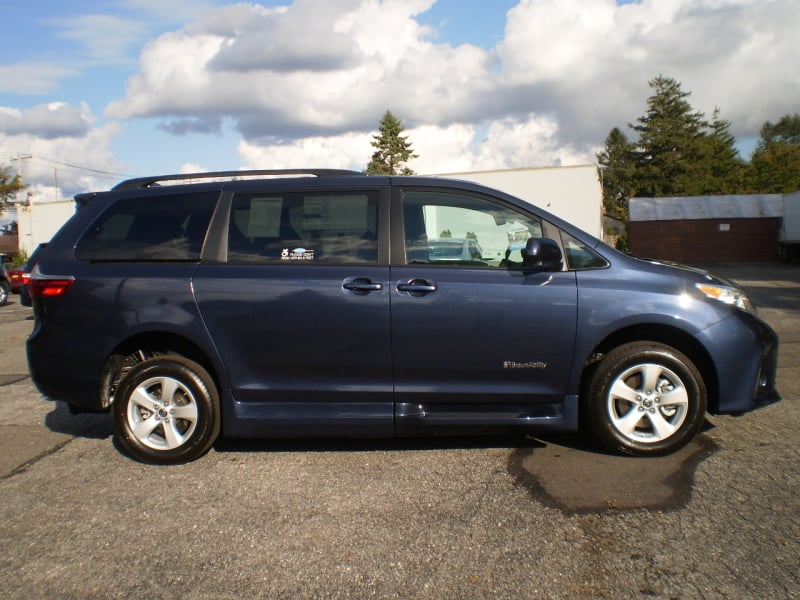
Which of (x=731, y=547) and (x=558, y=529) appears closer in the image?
(x=731, y=547)

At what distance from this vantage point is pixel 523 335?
13.3 ft

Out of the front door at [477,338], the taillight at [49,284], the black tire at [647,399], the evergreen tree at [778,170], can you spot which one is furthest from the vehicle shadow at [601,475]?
the evergreen tree at [778,170]

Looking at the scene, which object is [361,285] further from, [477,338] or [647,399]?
[647,399]

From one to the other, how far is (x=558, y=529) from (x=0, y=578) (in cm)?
260

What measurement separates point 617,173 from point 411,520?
79500mm

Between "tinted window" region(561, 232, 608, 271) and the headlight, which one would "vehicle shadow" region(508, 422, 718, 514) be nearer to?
the headlight

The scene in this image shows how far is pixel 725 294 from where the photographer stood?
422cm

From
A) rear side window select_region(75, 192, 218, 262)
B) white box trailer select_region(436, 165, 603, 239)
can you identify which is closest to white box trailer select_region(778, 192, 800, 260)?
white box trailer select_region(436, 165, 603, 239)

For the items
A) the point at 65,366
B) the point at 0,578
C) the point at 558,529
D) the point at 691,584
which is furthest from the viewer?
the point at 65,366

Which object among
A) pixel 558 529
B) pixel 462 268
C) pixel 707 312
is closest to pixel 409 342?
pixel 462 268

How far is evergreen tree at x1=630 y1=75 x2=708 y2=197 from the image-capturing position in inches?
2581

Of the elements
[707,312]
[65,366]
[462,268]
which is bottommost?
[65,366]

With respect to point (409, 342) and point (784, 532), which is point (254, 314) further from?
point (784, 532)

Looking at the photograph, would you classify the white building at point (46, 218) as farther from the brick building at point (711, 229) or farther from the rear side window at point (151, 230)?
the rear side window at point (151, 230)
